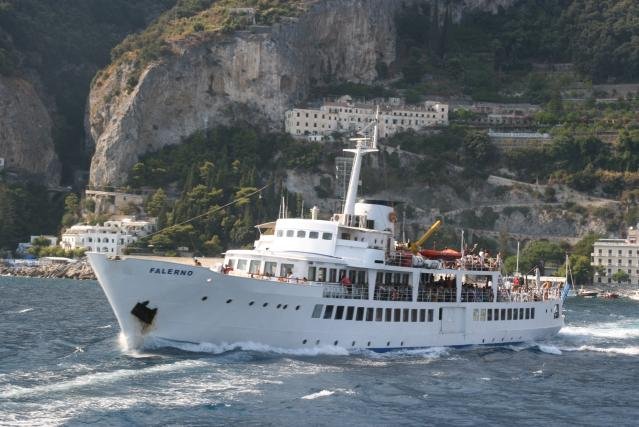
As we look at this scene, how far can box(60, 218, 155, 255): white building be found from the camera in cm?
12169

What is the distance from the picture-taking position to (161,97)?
140000mm

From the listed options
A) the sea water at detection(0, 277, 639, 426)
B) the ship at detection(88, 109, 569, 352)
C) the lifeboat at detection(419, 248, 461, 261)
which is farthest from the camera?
the lifeboat at detection(419, 248, 461, 261)

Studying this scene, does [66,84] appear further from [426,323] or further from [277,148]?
[426,323]

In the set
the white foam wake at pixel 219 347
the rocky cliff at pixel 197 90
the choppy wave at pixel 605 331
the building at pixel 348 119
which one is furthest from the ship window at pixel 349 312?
the building at pixel 348 119

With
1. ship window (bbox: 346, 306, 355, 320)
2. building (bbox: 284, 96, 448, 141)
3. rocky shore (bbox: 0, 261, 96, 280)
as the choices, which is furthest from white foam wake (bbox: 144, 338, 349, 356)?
building (bbox: 284, 96, 448, 141)

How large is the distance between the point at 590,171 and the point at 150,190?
4991cm

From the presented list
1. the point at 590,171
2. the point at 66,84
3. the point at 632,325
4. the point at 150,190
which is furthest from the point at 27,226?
the point at 632,325

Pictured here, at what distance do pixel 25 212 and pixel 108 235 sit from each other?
17064 mm

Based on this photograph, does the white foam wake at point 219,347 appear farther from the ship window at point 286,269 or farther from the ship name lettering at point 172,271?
the ship window at point 286,269

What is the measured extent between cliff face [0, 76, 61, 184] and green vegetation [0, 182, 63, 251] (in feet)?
17.9

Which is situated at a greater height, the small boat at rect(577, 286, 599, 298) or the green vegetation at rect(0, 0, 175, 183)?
the green vegetation at rect(0, 0, 175, 183)

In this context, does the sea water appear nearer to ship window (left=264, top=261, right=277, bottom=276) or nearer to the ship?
the ship

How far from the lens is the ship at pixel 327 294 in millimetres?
44688

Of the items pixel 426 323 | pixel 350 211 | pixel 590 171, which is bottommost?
pixel 426 323
